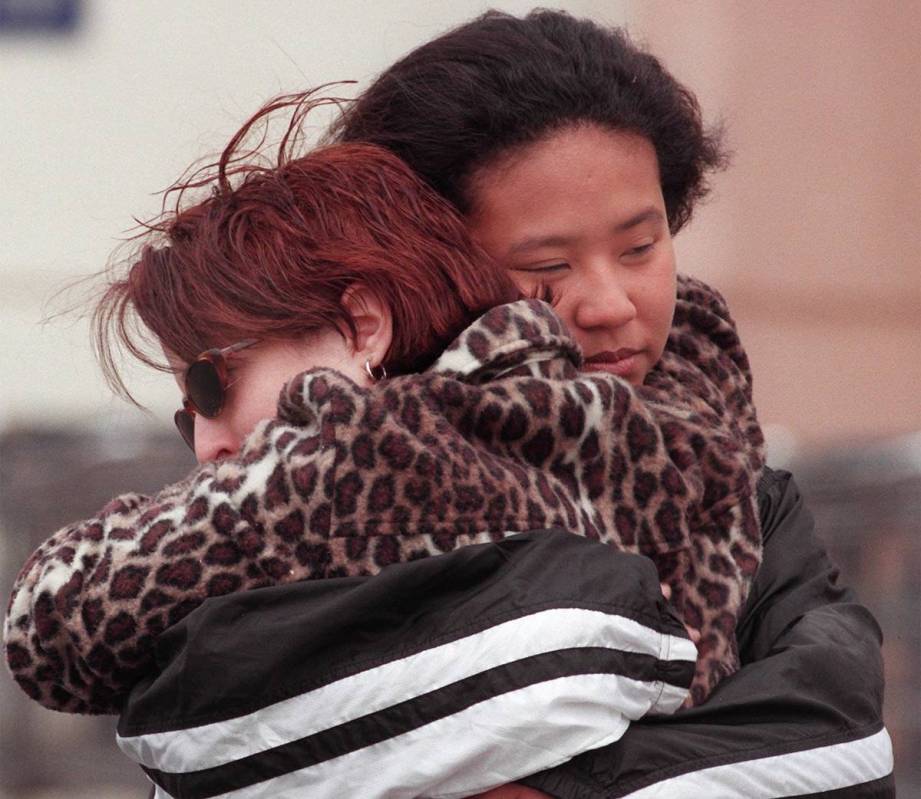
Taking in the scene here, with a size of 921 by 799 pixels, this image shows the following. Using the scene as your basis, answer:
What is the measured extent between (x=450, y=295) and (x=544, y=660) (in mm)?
430

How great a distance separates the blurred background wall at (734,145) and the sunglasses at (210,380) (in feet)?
12.8

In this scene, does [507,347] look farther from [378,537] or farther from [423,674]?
[423,674]

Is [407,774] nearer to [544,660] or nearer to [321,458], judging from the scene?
[544,660]

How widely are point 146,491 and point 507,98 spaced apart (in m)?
2.90

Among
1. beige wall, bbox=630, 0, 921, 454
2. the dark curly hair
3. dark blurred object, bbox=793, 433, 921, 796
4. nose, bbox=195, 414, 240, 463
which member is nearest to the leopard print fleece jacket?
nose, bbox=195, 414, 240, 463

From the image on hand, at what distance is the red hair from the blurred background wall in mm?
3837

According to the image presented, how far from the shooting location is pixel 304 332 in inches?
62.4

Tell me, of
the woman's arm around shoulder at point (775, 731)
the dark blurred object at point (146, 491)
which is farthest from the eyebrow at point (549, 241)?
the dark blurred object at point (146, 491)

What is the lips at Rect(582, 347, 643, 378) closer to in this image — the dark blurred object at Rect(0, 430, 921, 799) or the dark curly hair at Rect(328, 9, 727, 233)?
the dark curly hair at Rect(328, 9, 727, 233)

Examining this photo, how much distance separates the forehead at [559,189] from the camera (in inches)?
66.0

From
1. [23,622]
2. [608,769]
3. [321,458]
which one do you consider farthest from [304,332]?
[608,769]

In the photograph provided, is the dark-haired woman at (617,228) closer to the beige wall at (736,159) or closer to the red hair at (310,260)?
the red hair at (310,260)

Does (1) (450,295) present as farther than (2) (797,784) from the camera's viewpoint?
Yes

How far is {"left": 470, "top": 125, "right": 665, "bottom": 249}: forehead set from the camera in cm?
168
